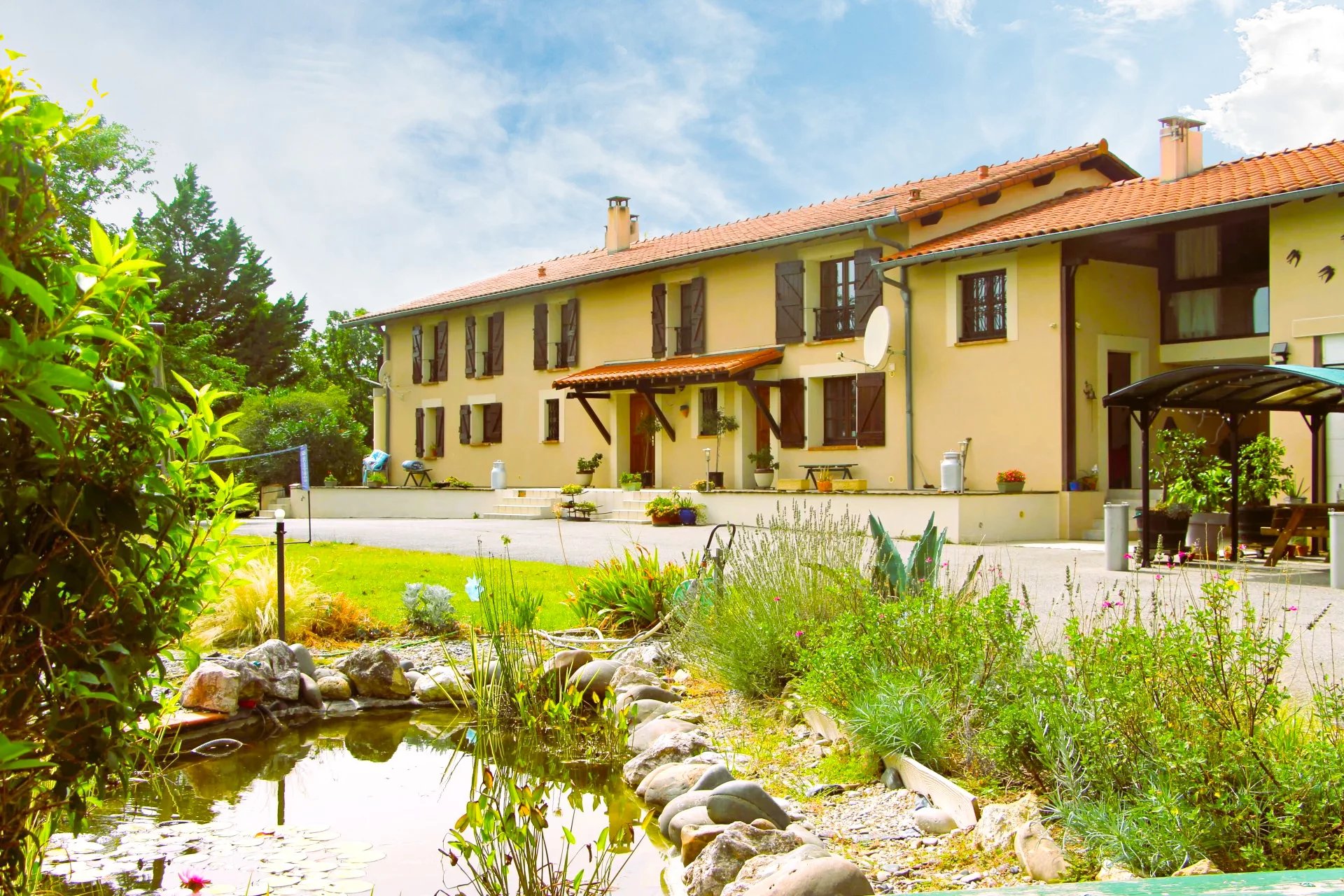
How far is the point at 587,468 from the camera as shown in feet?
79.0

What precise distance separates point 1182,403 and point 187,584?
11772 mm

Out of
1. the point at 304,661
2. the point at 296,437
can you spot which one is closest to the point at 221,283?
the point at 296,437

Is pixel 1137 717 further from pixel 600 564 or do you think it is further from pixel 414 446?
pixel 414 446

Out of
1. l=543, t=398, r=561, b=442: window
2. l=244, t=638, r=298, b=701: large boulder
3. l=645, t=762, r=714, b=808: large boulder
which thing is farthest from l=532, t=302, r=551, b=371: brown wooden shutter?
l=645, t=762, r=714, b=808: large boulder

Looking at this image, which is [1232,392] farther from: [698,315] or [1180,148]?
[698,315]

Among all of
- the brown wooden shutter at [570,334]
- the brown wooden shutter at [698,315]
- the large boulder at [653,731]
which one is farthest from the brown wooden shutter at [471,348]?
the large boulder at [653,731]

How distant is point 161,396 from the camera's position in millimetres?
2000

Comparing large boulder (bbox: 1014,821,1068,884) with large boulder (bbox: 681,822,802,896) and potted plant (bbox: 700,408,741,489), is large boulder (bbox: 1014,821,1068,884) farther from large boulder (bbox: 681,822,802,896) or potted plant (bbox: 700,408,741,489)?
potted plant (bbox: 700,408,741,489)

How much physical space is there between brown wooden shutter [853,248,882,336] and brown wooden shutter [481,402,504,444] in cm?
1034

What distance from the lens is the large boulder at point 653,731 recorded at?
218 inches

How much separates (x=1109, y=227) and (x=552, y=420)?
1361 cm

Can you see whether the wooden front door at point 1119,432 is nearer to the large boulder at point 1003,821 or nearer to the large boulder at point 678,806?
the large boulder at point 678,806

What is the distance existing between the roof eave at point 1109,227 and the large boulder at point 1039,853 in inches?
486

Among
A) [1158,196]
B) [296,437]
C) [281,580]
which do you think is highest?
[1158,196]
